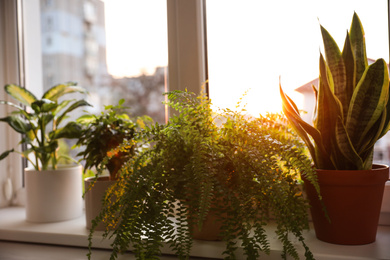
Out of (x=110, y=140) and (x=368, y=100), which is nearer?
(x=368, y=100)

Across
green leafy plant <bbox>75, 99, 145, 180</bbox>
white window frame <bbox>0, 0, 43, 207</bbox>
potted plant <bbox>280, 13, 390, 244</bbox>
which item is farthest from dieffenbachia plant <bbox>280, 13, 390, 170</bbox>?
white window frame <bbox>0, 0, 43, 207</bbox>

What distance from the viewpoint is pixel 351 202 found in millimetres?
911

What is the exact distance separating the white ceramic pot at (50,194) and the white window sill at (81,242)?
0.03 m

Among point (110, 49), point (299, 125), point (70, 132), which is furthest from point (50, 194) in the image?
Answer: point (299, 125)

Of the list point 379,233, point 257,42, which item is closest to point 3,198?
point 257,42

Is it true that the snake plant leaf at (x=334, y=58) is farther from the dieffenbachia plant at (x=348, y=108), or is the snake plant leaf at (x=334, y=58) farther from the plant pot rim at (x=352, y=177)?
the plant pot rim at (x=352, y=177)

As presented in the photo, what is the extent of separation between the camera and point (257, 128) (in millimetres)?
943

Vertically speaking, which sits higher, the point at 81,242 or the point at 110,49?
the point at 110,49

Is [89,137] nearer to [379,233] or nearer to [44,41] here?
[44,41]

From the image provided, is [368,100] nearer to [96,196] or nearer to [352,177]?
[352,177]

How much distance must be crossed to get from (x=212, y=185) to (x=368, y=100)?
455 millimetres

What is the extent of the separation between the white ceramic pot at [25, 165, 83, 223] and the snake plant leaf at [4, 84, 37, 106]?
0.86ft

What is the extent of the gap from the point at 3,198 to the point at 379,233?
148 centimetres

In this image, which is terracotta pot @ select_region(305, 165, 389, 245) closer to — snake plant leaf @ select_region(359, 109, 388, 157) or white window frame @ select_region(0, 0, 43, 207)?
snake plant leaf @ select_region(359, 109, 388, 157)
